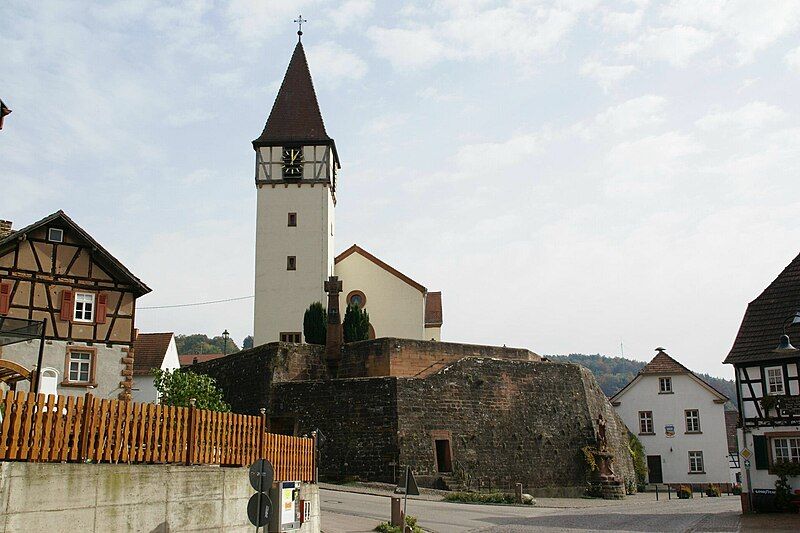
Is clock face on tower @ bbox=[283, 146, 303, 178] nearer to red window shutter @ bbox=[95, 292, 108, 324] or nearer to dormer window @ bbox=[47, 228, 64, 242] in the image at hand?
red window shutter @ bbox=[95, 292, 108, 324]

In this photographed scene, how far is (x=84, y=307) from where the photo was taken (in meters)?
28.5

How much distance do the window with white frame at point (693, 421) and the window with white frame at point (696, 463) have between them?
1352mm

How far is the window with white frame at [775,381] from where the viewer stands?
2808 cm

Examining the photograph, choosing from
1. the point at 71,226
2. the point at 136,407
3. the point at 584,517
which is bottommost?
the point at 584,517

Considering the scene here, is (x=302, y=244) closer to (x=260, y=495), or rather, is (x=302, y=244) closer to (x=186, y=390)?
(x=186, y=390)

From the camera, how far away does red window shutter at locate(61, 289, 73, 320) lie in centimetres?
2777

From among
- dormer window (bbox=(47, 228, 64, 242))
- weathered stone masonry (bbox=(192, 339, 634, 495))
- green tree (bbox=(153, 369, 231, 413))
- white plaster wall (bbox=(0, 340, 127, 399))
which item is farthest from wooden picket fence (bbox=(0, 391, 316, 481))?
green tree (bbox=(153, 369, 231, 413))

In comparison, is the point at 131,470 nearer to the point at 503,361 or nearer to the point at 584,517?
the point at 584,517

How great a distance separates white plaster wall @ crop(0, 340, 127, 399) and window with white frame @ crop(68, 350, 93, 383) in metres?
0.24

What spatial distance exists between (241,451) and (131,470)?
277 cm

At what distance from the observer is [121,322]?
29.0 meters

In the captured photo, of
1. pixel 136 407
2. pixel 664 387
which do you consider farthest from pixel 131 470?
pixel 664 387

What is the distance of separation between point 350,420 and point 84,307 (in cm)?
1083

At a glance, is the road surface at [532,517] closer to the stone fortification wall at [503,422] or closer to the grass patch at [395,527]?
the grass patch at [395,527]
